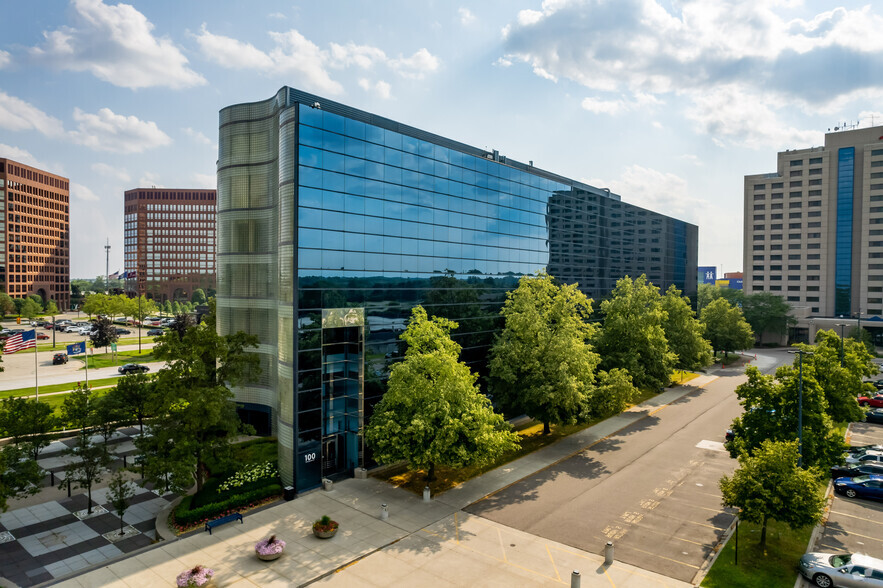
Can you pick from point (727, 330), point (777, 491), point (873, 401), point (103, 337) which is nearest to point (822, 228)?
point (727, 330)

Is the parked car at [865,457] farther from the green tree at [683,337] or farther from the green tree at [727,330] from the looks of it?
the green tree at [727,330]

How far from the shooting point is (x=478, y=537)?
2331 centimetres

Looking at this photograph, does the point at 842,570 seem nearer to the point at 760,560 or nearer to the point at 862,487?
the point at 760,560

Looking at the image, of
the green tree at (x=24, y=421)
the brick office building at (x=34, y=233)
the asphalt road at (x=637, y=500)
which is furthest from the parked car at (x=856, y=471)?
the brick office building at (x=34, y=233)

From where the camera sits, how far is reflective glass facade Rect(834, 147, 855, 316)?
4016 inches

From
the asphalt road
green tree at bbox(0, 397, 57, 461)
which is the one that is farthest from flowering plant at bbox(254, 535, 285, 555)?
green tree at bbox(0, 397, 57, 461)

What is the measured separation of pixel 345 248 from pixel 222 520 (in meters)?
15.9

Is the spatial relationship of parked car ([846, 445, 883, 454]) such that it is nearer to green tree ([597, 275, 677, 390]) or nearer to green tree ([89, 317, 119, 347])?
green tree ([597, 275, 677, 390])

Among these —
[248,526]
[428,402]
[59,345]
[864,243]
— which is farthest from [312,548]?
[864,243]

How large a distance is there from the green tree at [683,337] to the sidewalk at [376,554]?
1412 inches

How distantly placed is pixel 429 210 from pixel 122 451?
1107 inches

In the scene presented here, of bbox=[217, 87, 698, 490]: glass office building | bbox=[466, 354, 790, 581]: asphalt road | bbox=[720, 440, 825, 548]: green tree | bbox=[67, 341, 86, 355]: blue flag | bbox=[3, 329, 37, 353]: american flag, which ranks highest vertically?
bbox=[217, 87, 698, 490]: glass office building

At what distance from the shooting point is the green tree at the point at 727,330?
72438 mm

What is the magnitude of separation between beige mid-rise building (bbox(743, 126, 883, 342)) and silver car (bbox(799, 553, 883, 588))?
3668 inches
